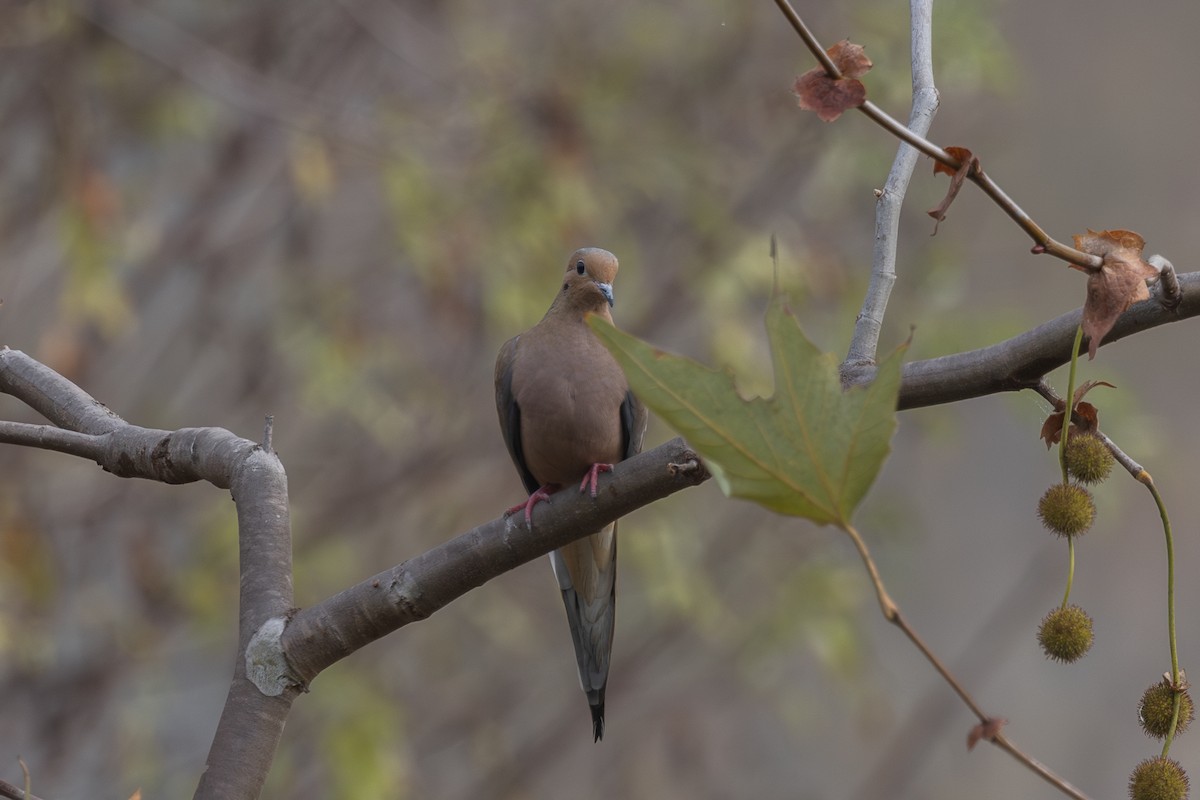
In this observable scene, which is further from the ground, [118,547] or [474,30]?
[474,30]

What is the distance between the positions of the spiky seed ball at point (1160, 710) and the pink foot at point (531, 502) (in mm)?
827

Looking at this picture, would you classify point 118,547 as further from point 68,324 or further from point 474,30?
point 474,30

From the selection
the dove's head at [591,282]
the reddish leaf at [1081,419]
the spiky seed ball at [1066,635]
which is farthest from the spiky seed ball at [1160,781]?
the dove's head at [591,282]

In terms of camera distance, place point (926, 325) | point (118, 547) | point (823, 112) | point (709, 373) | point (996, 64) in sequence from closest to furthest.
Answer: point (709, 373), point (823, 112), point (996, 64), point (926, 325), point (118, 547)

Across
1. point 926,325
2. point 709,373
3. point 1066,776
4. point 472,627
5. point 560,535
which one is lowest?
point 709,373

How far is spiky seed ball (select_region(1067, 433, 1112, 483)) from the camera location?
5.08ft

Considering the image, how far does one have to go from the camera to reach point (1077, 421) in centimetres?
160

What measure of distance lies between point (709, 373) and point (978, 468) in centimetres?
720

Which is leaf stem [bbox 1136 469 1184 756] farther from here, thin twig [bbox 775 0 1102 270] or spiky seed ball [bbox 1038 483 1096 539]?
thin twig [bbox 775 0 1102 270]

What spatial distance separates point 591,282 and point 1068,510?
171cm

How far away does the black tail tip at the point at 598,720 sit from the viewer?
2.78 m

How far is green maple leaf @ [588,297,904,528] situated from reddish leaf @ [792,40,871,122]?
41cm

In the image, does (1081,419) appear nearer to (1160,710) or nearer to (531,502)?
(1160,710)

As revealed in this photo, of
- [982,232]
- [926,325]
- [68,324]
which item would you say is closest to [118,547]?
[68,324]
